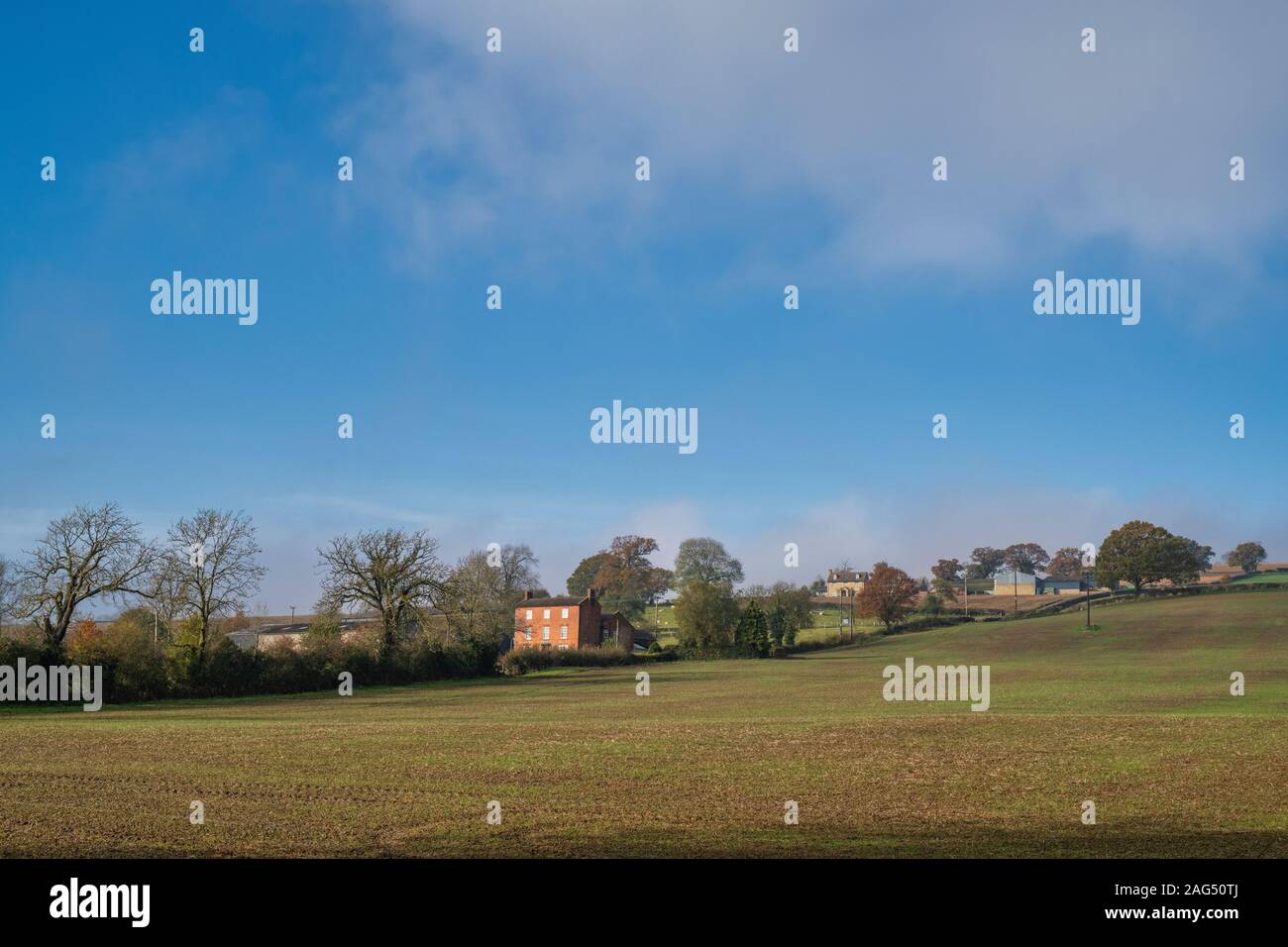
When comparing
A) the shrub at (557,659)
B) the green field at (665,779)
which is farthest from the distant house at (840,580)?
the green field at (665,779)

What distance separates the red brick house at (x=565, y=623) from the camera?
12281 cm

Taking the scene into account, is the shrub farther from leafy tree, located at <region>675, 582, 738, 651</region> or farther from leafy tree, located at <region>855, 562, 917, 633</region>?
leafy tree, located at <region>855, 562, 917, 633</region>

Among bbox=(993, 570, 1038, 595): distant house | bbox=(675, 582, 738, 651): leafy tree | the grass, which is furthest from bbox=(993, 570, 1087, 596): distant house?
bbox=(675, 582, 738, 651): leafy tree

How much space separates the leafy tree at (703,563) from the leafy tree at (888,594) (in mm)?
20238

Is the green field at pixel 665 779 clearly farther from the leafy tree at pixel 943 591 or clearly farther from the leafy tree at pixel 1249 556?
the leafy tree at pixel 1249 556

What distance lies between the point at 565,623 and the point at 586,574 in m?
53.1

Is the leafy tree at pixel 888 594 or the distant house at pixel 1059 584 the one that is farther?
the distant house at pixel 1059 584

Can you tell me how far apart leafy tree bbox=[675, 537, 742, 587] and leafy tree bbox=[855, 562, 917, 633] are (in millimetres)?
20238

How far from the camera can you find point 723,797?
57.3ft

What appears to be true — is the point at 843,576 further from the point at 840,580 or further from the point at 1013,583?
the point at 1013,583
